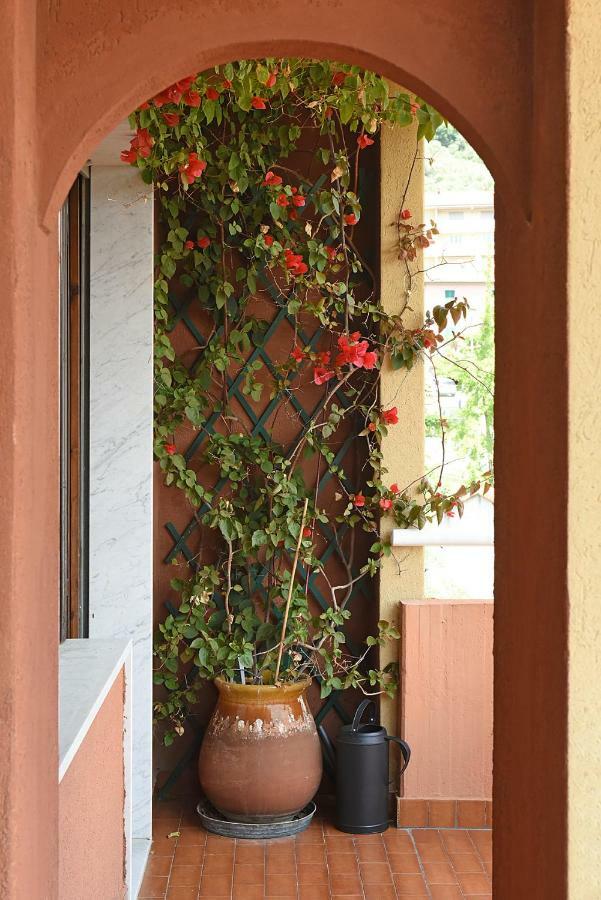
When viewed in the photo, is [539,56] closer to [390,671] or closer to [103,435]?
[103,435]

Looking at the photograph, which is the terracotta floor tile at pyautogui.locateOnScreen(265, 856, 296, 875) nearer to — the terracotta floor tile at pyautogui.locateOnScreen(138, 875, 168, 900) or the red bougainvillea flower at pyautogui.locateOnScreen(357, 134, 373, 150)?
the terracotta floor tile at pyautogui.locateOnScreen(138, 875, 168, 900)

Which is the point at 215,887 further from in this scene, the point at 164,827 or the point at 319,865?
the point at 164,827

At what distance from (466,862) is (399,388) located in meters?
1.67

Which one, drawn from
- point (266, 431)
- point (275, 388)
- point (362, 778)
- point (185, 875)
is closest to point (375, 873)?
point (362, 778)

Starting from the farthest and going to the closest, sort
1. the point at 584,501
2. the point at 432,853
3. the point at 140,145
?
the point at 432,853
the point at 140,145
the point at 584,501

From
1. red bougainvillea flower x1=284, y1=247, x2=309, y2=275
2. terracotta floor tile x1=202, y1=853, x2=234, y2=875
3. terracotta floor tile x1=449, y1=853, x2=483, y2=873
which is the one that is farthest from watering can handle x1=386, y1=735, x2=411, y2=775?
red bougainvillea flower x1=284, y1=247, x2=309, y2=275

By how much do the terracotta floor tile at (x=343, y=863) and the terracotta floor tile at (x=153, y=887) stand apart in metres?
0.54

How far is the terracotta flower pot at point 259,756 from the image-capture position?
3.57 m

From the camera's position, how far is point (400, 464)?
3.86 metres

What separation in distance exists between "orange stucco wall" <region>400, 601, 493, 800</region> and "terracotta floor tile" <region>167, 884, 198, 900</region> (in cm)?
93

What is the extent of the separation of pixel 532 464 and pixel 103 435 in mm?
2168

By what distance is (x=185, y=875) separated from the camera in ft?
10.7

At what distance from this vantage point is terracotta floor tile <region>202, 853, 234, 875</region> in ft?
10.8

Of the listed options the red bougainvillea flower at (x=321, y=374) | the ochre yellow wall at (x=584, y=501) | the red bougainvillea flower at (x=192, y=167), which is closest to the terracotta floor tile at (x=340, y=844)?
the red bougainvillea flower at (x=321, y=374)
